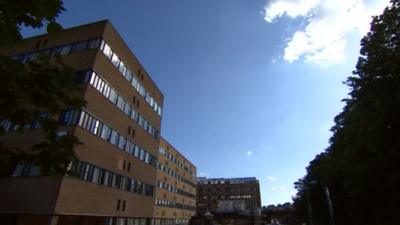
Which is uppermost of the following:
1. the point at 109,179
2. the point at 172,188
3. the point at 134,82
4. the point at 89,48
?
the point at 134,82

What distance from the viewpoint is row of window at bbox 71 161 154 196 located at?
23777 mm

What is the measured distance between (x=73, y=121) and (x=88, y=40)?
9524 mm

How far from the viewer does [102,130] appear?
88.4 feet

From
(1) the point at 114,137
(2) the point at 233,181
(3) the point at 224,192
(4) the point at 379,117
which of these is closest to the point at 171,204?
(1) the point at 114,137

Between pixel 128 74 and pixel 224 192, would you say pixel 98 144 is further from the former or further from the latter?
pixel 224 192

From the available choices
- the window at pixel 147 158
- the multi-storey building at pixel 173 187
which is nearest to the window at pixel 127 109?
the window at pixel 147 158

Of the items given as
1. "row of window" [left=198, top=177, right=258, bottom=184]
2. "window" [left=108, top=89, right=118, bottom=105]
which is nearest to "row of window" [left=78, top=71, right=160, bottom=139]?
"window" [left=108, top=89, right=118, bottom=105]

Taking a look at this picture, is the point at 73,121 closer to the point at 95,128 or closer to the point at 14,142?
the point at 95,128

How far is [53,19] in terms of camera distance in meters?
3.47

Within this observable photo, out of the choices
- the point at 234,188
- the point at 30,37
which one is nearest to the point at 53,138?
the point at 30,37

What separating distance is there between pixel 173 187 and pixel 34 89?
7115 cm

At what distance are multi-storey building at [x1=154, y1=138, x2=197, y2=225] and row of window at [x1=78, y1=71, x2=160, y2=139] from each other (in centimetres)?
2443

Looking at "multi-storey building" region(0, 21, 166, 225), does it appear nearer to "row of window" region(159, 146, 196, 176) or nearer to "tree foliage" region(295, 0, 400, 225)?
"tree foliage" region(295, 0, 400, 225)

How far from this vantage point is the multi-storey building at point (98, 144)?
21.2 m
